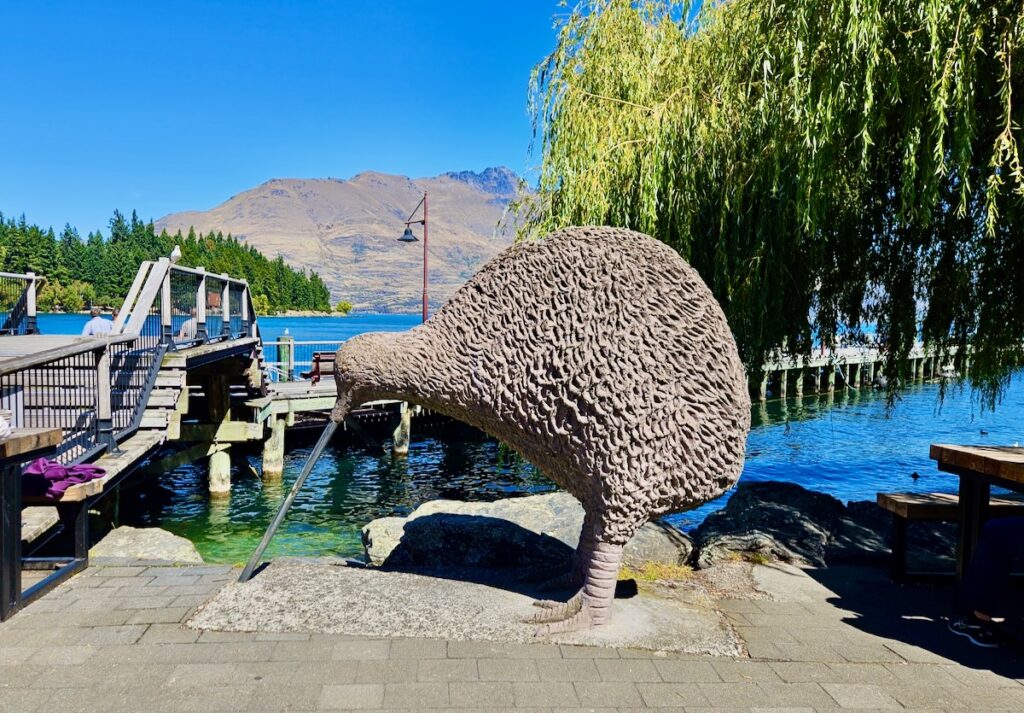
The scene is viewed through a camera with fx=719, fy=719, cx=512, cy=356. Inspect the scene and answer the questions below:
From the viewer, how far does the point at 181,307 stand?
9.23 m

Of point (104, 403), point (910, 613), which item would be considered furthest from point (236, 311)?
point (910, 613)

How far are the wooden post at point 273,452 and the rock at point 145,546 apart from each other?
7.28 meters

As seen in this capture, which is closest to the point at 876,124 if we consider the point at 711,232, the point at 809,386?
the point at 711,232

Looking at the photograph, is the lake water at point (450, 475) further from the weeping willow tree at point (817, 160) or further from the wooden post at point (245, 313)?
the weeping willow tree at point (817, 160)

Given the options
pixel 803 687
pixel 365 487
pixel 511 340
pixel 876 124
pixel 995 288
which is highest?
pixel 876 124

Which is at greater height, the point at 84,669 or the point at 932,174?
the point at 932,174

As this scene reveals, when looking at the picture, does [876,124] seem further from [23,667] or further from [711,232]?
[23,667]

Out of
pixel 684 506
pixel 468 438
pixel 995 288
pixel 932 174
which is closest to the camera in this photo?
pixel 684 506

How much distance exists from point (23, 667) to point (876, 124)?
5.85m

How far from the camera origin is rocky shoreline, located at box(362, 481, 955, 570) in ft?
17.4

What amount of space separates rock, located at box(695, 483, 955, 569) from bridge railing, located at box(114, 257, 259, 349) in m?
6.04

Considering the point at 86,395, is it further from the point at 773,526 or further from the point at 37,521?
the point at 773,526

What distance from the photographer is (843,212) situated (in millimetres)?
6141

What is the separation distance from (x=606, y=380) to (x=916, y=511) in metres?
2.50
